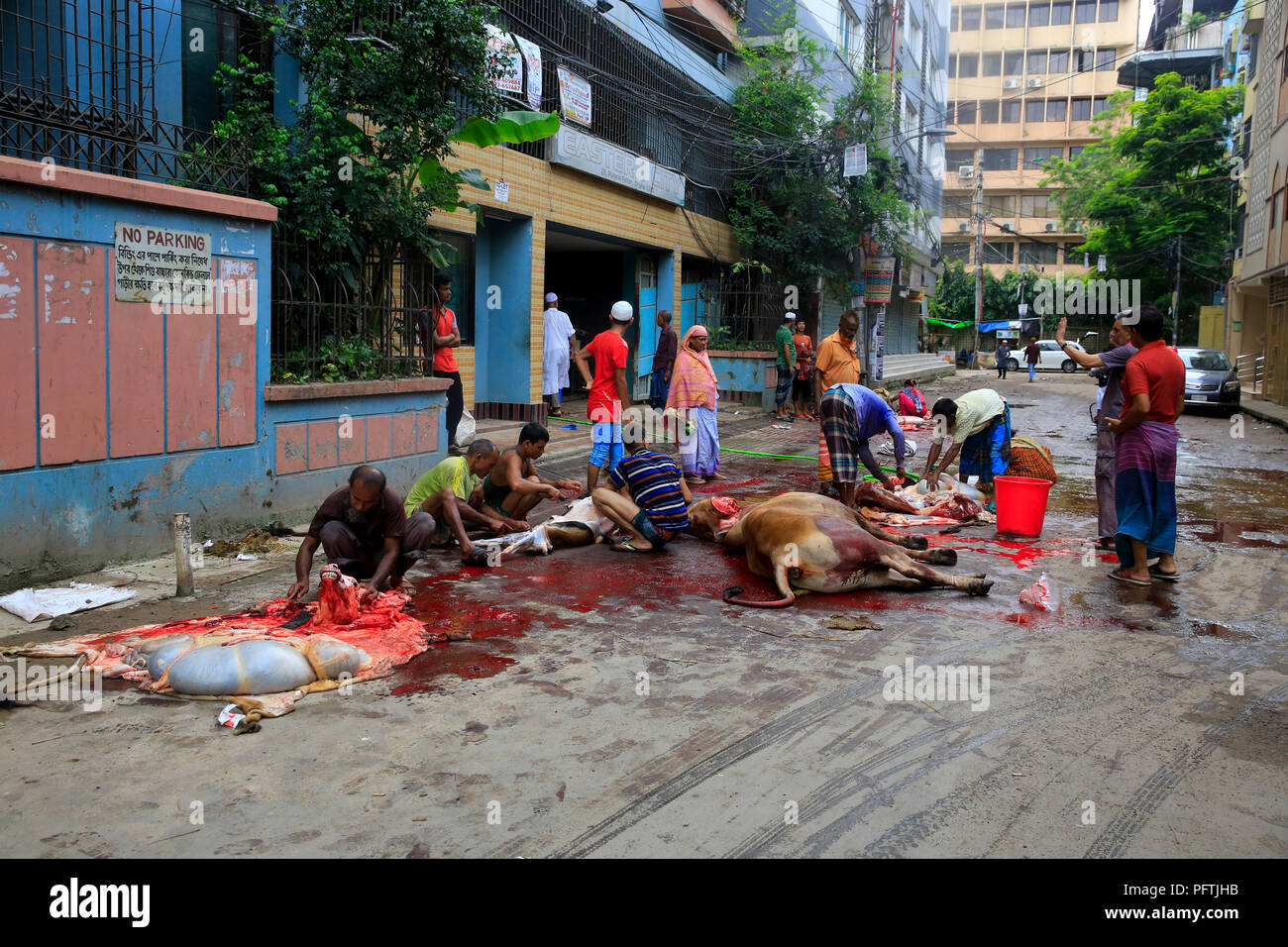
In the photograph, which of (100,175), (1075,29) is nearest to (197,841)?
(100,175)

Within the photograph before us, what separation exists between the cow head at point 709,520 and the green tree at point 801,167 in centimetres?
1495

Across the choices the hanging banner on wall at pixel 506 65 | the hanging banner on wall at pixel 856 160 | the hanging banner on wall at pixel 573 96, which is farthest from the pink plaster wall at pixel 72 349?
the hanging banner on wall at pixel 856 160

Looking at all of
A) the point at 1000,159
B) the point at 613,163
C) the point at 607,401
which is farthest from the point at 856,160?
Result: the point at 1000,159

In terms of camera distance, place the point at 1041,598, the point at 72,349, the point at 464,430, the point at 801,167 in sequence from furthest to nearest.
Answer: the point at 801,167 < the point at 464,430 < the point at 72,349 < the point at 1041,598

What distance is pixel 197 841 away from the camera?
3.25 metres

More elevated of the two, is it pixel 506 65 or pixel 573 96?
pixel 573 96

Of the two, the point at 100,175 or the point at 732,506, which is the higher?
the point at 100,175

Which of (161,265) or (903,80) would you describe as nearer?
(161,265)

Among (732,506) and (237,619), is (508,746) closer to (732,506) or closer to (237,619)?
(237,619)

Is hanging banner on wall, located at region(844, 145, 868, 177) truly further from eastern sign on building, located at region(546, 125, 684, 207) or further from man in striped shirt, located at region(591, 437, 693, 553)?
man in striped shirt, located at region(591, 437, 693, 553)

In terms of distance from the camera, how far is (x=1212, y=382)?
22891 millimetres

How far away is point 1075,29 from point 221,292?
222 ft

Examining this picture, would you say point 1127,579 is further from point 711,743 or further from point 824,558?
point 711,743

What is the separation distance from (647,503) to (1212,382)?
20.1 metres
